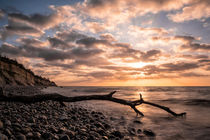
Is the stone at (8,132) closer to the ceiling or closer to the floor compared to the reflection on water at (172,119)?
closer to the ceiling

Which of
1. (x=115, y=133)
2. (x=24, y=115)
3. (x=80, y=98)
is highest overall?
(x=80, y=98)

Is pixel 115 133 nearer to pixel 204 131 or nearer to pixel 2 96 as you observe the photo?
pixel 204 131

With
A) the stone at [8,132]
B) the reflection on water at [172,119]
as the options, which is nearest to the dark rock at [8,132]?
the stone at [8,132]

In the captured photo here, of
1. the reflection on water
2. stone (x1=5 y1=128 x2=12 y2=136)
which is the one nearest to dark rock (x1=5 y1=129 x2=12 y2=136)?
stone (x1=5 y1=128 x2=12 y2=136)

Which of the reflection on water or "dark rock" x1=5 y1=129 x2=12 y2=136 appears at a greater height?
"dark rock" x1=5 y1=129 x2=12 y2=136

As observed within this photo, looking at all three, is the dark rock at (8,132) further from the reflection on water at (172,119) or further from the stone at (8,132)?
the reflection on water at (172,119)

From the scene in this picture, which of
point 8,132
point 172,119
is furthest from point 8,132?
point 172,119

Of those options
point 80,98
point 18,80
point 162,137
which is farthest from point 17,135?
point 18,80

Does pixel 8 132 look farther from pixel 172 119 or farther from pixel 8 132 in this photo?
pixel 172 119

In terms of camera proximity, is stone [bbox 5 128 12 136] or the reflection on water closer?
stone [bbox 5 128 12 136]

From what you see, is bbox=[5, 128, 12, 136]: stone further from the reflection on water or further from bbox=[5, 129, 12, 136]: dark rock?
the reflection on water

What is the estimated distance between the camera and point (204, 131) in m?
4.98

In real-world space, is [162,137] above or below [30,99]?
below

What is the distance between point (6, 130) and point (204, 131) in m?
6.75
